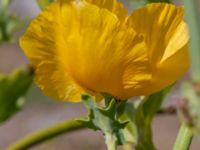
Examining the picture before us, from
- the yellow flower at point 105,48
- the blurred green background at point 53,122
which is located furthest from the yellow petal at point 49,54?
the blurred green background at point 53,122

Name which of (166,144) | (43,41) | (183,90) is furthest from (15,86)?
(166,144)

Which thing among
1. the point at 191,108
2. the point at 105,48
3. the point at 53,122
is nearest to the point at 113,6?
the point at 105,48

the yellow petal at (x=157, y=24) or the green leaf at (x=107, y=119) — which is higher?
the yellow petal at (x=157, y=24)

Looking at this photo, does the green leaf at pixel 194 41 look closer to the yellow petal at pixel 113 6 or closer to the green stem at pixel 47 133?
the yellow petal at pixel 113 6

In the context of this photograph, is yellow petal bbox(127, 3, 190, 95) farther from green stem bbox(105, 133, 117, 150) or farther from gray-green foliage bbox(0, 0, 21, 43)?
gray-green foliage bbox(0, 0, 21, 43)

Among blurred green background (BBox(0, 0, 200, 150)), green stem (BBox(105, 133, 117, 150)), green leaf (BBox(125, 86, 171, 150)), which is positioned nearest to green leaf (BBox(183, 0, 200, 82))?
green stem (BBox(105, 133, 117, 150))

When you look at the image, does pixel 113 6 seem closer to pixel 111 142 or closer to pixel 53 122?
pixel 111 142
